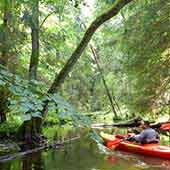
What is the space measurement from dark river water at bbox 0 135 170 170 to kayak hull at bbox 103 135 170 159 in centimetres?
18

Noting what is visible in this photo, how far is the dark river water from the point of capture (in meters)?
9.93

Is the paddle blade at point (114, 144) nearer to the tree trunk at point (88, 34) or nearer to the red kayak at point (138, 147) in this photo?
the red kayak at point (138, 147)

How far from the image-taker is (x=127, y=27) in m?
13.1

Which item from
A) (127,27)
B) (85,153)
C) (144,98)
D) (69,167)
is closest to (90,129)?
(69,167)

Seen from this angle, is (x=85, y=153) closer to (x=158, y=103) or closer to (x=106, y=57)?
(x=158, y=103)

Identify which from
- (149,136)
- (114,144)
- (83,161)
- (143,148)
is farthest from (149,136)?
(83,161)

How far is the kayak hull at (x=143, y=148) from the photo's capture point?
36.6 ft

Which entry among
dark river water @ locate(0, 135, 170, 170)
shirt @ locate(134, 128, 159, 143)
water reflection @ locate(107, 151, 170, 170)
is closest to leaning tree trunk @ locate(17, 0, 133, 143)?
dark river water @ locate(0, 135, 170, 170)

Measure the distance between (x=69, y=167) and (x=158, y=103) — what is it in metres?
6.60

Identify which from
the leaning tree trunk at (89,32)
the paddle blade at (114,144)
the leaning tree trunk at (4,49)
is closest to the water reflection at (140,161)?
the paddle blade at (114,144)

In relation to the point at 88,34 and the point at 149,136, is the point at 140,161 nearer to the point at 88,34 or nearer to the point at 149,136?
the point at 149,136

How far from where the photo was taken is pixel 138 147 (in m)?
12.3

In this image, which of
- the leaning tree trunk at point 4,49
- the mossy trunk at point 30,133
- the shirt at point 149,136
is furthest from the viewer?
the mossy trunk at point 30,133

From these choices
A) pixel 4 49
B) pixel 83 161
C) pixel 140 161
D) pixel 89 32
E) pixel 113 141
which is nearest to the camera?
pixel 89 32
